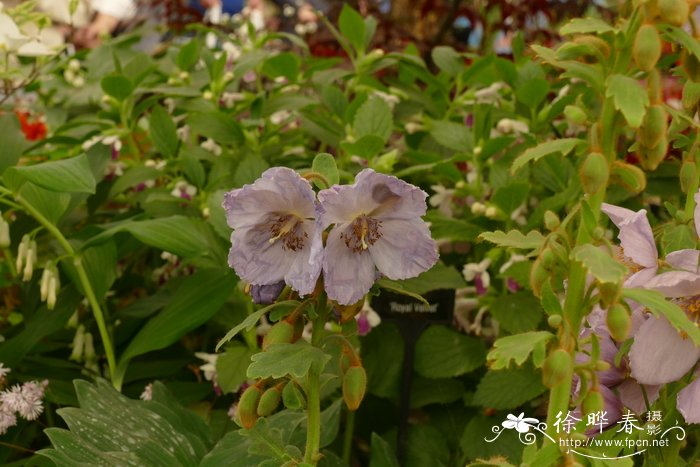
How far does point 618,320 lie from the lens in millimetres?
490

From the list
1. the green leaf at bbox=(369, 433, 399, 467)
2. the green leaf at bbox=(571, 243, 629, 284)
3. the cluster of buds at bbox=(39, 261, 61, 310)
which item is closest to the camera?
the green leaf at bbox=(571, 243, 629, 284)

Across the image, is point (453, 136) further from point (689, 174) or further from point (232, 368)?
point (689, 174)

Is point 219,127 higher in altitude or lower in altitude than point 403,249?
lower

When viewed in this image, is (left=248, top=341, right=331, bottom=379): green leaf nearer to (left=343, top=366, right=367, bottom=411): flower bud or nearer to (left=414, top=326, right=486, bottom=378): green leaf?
(left=343, top=366, right=367, bottom=411): flower bud

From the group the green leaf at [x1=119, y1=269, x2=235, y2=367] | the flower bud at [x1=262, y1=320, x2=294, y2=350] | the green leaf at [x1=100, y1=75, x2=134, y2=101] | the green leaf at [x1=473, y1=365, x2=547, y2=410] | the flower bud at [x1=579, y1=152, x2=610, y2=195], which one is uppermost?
the flower bud at [x1=579, y1=152, x2=610, y2=195]

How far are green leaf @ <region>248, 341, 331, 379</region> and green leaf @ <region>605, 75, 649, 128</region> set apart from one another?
248mm

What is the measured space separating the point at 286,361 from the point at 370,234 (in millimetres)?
115

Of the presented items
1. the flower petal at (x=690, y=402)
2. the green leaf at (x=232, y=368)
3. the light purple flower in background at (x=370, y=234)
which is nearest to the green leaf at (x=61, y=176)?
the green leaf at (x=232, y=368)

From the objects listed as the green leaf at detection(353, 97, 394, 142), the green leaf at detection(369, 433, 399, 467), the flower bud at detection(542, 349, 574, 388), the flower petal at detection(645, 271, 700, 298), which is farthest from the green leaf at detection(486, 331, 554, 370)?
the green leaf at detection(353, 97, 394, 142)

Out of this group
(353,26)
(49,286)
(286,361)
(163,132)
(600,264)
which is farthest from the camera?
(353,26)

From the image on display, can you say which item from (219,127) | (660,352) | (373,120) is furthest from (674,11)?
(219,127)

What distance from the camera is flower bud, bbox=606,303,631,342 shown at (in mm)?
490

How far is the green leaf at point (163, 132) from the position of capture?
1205 millimetres

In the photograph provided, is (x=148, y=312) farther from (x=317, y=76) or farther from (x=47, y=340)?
(x=317, y=76)
